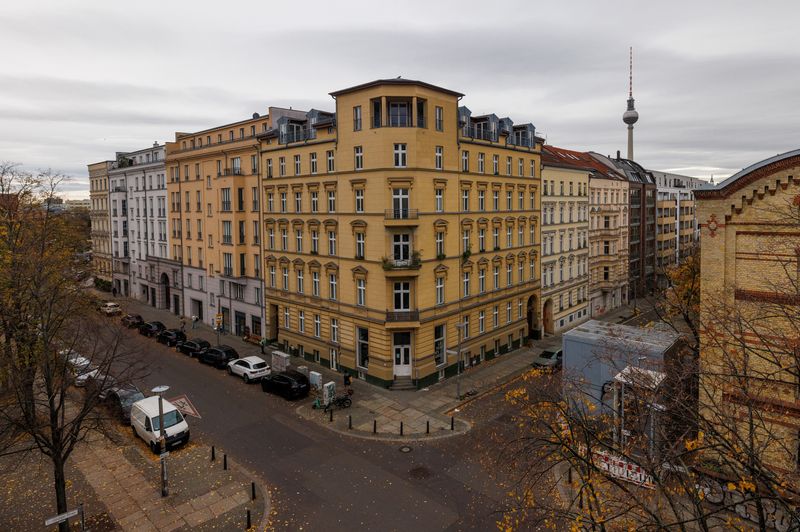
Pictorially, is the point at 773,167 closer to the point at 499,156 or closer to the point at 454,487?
the point at 454,487

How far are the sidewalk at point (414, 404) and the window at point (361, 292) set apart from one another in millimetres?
5242

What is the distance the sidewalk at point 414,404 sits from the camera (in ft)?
83.5

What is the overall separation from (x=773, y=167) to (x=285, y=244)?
103ft

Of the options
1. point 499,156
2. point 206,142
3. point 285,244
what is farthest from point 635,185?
point 206,142

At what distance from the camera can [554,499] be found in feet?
63.6

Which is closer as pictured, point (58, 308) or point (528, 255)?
point (58, 308)

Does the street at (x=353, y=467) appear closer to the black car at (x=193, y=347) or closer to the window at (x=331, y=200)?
the black car at (x=193, y=347)

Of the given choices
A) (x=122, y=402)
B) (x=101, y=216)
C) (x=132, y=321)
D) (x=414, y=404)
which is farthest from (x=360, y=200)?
(x=101, y=216)

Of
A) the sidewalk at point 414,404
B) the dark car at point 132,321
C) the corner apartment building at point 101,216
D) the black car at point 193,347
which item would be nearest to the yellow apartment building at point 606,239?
the sidewalk at point 414,404

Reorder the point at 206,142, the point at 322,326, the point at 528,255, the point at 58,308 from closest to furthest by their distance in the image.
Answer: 1. the point at 58,308
2. the point at 322,326
3. the point at 528,255
4. the point at 206,142

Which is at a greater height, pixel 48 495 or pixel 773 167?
pixel 773 167

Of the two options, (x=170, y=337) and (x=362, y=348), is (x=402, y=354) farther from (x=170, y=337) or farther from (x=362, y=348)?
(x=170, y=337)

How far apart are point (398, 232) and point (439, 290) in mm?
5037

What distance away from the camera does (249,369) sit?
108 feet
